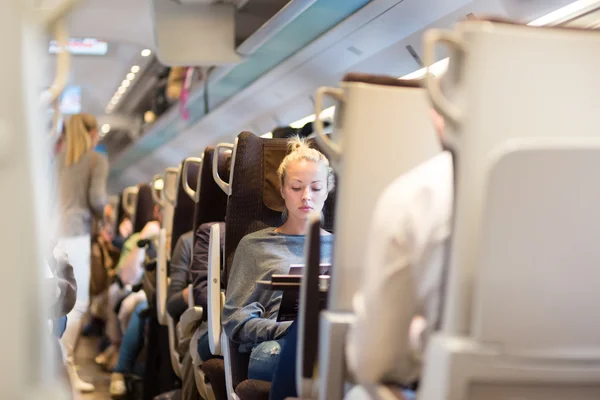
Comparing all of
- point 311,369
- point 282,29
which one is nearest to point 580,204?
point 311,369

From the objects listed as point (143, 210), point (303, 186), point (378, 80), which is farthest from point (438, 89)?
point (143, 210)

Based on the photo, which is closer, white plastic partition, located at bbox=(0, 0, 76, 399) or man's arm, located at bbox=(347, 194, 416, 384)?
white plastic partition, located at bbox=(0, 0, 76, 399)

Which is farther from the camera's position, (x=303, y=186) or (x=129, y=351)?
(x=129, y=351)

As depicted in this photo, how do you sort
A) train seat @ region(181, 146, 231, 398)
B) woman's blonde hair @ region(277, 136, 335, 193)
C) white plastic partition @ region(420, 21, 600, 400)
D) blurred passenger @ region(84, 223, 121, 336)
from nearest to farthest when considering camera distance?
white plastic partition @ region(420, 21, 600, 400) → woman's blonde hair @ region(277, 136, 335, 193) → train seat @ region(181, 146, 231, 398) → blurred passenger @ region(84, 223, 121, 336)

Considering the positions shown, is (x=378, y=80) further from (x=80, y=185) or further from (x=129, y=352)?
(x=129, y=352)

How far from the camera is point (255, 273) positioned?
4168 millimetres

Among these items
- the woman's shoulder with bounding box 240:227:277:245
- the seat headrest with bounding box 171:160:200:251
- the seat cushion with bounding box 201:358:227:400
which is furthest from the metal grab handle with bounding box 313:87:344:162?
the seat headrest with bounding box 171:160:200:251

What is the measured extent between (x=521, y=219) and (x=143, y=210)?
7.27m

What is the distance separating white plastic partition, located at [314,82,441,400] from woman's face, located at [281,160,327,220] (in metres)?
1.30

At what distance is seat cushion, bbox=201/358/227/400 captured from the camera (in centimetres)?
450

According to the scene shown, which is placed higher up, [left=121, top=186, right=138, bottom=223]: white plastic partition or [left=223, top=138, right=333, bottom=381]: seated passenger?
[left=121, top=186, right=138, bottom=223]: white plastic partition

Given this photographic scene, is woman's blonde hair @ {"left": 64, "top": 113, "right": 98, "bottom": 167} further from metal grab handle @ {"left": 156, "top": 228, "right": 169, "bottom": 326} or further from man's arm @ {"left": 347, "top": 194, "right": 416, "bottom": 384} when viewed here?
man's arm @ {"left": 347, "top": 194, "right": 416, "bottom": 384}

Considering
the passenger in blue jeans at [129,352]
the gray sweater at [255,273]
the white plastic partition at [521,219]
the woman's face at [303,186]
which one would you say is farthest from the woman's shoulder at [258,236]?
the passenger in blue jeans at [129,352]

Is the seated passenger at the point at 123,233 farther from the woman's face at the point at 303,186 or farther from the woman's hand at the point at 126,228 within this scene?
the woman's face at the point at 303,186
